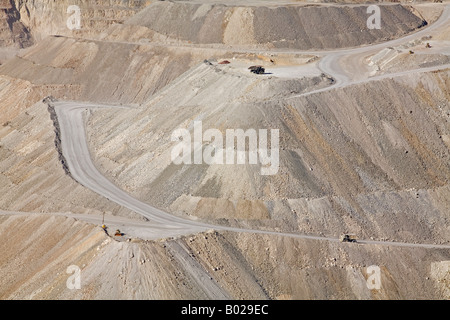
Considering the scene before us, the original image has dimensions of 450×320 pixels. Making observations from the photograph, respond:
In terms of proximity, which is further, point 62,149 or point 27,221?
point 62,149

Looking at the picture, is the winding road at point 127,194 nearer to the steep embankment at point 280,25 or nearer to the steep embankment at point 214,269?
the steep embankment at point 214,269

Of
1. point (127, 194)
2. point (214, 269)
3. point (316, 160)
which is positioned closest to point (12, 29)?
point (127, 194)

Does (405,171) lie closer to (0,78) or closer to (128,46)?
(128,46)

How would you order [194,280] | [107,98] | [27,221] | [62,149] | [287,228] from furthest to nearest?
[107,98] → [62,149] → [27,221] → [287,228] → [194,280]

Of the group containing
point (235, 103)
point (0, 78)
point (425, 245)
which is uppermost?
point (235, 103)

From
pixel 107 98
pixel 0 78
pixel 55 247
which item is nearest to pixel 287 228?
pixel 55 247

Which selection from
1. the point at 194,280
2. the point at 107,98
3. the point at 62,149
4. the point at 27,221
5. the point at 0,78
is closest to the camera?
the point at 194,280

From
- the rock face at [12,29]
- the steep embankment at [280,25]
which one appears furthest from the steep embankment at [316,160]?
the rock face at [12,29]
